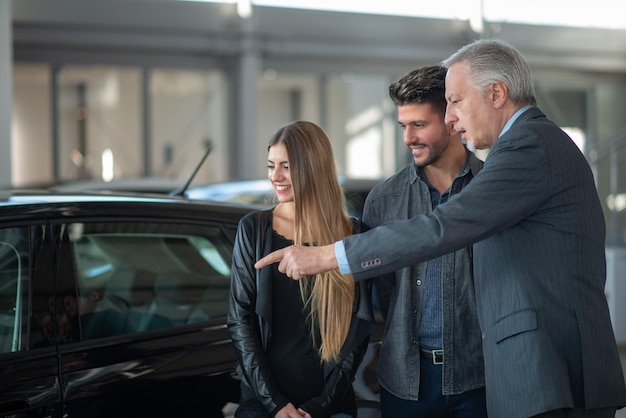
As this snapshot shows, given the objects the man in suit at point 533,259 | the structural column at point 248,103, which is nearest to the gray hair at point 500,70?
the man in suit at point 533,259

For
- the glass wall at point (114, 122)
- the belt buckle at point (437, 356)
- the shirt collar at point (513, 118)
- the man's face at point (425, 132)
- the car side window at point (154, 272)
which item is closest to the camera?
the shirt collar at point (513, 118)

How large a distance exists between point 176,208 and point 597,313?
5.23 ft

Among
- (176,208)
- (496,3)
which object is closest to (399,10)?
(496,3)

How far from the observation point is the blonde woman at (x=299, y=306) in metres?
2.82

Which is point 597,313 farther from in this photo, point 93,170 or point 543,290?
point 93,170

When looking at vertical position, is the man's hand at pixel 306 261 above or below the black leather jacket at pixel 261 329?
above

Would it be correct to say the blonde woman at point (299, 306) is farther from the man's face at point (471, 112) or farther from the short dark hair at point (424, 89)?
the man's face at point (471, 112)

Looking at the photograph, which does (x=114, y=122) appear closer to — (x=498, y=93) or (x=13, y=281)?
(x=13, y=281)

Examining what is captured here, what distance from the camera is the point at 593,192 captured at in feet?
7.80

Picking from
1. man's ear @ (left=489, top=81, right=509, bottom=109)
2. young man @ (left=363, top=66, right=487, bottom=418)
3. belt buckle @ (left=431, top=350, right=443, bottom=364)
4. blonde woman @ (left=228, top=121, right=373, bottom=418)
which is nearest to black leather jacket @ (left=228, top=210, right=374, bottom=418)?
blonde woman @ (left=228, top=121, right=373, bottom=418)

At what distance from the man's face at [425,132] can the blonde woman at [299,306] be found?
0.28 meters

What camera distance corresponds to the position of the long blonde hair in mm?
2846

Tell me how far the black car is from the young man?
50 centimetres

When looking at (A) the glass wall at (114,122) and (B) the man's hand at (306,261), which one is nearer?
(B) the man's hand at (306,261)
